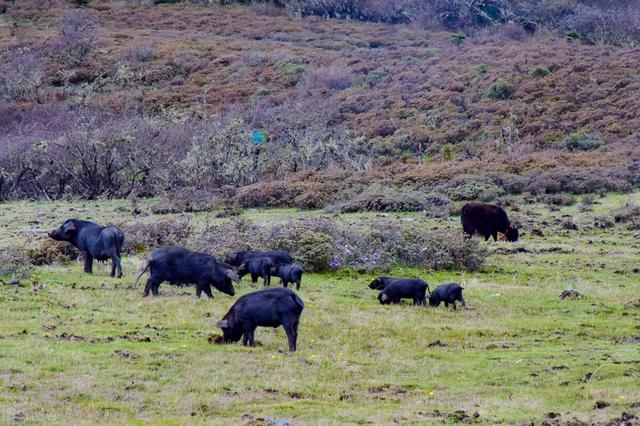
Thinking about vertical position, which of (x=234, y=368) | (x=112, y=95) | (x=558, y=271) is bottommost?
(x=112, y=95)

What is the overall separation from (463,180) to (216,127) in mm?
17961

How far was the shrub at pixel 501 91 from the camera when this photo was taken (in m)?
64.7

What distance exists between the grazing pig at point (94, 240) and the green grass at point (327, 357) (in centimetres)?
53

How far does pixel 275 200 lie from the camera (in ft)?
133

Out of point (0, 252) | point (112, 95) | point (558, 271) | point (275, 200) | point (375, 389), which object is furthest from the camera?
point (112, 95)

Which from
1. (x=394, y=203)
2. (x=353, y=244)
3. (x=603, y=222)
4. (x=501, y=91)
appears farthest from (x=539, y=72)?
(x=353, y=244)

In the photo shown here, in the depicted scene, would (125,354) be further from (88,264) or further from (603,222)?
(603,222)

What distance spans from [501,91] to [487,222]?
37045mm

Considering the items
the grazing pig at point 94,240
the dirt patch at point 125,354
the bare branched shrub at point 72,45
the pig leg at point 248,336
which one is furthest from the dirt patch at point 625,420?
the bare branched shrub at point 72,45

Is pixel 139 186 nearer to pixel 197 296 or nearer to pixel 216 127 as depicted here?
pixel 216 127

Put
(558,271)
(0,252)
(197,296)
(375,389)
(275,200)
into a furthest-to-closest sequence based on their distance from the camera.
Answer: (275,200) < (558,271) < (0,252) < (197,296) < (375,389)

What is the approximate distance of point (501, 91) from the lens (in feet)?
212

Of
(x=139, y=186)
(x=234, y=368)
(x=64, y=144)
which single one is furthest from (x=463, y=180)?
(x=234, y=368)

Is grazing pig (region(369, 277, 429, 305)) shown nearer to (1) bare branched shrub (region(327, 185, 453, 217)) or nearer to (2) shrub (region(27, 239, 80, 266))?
(2) shrub (region(27, 239, 80, 266))
